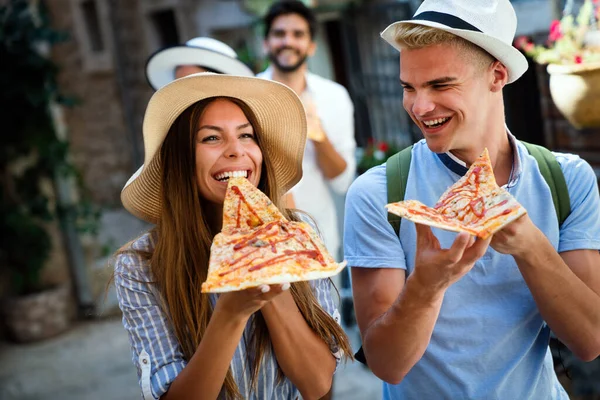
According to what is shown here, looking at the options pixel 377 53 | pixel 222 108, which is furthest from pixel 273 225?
pixel 377 53

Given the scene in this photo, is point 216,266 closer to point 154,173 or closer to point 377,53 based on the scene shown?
point 154,173

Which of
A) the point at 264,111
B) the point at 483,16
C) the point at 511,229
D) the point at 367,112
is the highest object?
the point at 483,16

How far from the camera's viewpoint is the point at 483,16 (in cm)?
198

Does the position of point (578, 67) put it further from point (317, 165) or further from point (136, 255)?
point (136, 255)

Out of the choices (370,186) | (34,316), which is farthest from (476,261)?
(34,316)

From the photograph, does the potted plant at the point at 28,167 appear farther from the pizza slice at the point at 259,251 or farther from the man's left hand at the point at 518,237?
the man's left hand at the point at 518,237

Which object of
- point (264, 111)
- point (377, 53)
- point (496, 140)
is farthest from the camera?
point (377, 53)

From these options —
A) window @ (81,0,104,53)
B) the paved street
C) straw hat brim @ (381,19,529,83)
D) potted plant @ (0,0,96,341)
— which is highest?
window @ (81,0,104,53)

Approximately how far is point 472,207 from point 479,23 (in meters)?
0.51

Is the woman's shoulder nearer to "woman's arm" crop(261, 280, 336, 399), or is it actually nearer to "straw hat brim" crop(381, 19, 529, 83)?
"woman's arm" crop(261, 280, 336, 399)

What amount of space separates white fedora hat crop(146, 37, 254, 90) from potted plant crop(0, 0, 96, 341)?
2.66 meters

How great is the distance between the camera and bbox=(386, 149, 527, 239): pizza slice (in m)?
1.67

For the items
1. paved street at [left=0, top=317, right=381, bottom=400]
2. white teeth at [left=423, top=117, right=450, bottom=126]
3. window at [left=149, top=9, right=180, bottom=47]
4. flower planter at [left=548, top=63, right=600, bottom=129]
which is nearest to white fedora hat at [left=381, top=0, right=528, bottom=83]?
white teeth at [left=423, top=117, right=450, bottom=126]

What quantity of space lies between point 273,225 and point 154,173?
1.97 ft
